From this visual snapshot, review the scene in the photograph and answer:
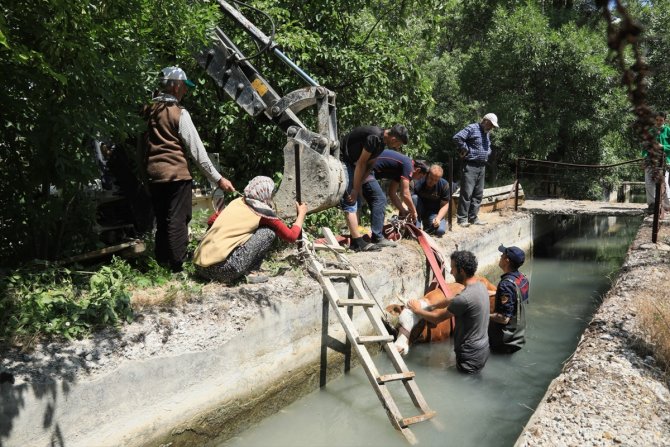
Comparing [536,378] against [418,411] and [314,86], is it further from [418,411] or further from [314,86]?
[314,86]

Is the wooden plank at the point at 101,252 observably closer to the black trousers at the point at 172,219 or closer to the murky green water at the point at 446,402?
the black trousers at the point at 172,219

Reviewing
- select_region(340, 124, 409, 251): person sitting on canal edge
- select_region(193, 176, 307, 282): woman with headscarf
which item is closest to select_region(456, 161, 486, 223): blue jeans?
select_region(340, 124, 409, 251): person sitting on canal edge

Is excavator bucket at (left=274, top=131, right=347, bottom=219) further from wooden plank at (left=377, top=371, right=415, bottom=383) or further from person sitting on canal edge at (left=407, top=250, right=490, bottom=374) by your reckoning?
wooden plank at (left=377, top=371, right=415, bottom=383)

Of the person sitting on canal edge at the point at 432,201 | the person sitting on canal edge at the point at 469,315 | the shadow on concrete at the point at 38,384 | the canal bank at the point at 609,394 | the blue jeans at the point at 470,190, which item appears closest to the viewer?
the shadow on concrete at the point at 38,384

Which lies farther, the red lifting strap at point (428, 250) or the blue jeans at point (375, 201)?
the red lifting strap at point (428, 250)

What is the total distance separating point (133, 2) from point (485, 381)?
16.0 feet

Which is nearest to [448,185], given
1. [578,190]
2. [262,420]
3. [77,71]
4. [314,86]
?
[314,86]

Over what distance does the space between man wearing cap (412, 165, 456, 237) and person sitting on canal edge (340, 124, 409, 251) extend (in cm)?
192

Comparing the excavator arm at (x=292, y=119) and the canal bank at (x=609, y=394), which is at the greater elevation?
the excavator arm at (x=292, y=119)

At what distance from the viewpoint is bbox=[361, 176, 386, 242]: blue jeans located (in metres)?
7.29

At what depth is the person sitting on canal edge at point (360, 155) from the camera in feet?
22.4

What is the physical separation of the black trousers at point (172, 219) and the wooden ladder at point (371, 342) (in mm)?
1323

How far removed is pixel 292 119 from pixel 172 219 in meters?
1.97

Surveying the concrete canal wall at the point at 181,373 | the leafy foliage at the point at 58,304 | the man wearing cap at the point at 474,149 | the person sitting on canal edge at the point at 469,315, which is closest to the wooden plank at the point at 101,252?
the leafy foliage at the point at 58,304
